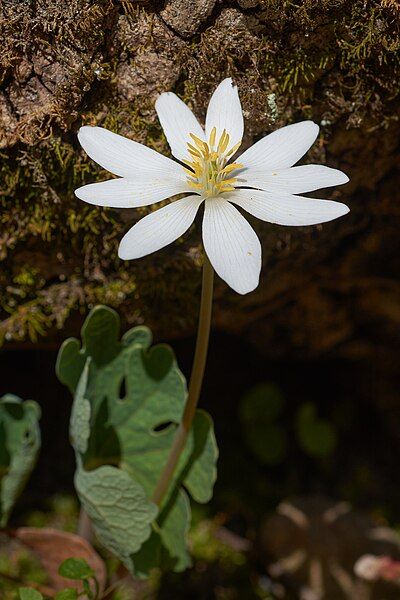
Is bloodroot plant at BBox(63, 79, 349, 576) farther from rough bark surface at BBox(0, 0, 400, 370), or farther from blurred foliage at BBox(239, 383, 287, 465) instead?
blurred foliage at BBox(239, 383, 287, 465)

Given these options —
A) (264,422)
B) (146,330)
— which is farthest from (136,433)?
(264,422)

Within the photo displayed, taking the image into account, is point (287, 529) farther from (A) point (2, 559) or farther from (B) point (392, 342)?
(A) point (2, 559)

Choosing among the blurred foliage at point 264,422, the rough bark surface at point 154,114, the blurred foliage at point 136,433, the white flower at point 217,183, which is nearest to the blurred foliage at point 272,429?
the blurred foliage at point 264,422

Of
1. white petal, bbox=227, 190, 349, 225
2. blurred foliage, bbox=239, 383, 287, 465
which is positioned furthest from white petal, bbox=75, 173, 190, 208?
blurred foliage, bbox=239, 383, 287, 465

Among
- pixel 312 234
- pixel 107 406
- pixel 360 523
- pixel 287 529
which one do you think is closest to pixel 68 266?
pixel 107 406

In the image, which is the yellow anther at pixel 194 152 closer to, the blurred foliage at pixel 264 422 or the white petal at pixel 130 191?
the white petal at pixel 130 191

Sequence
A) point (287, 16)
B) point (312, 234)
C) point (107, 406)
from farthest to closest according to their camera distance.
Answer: point (312, 234) < point (107, 406) < point (287, 16)

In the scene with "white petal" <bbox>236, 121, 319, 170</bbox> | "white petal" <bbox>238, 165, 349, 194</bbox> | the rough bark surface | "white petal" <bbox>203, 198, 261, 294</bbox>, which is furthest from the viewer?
the rough bark surface
